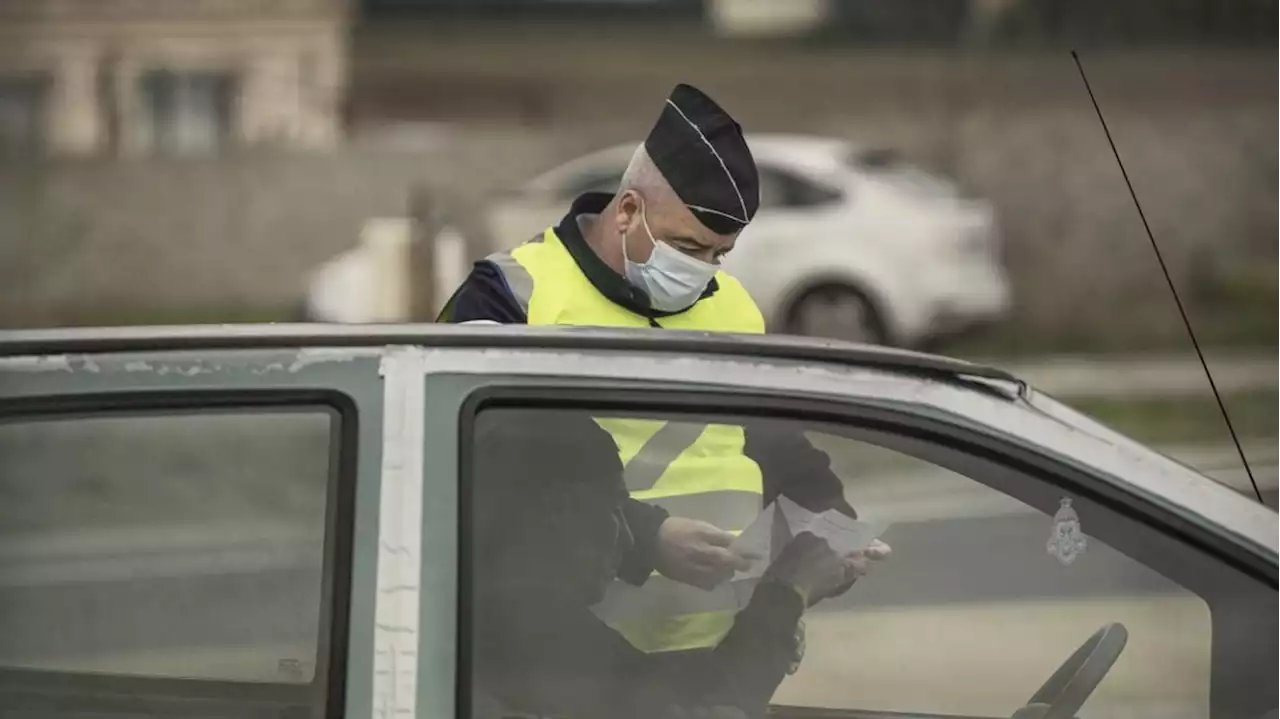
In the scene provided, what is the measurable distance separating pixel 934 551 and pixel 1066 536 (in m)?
0.19

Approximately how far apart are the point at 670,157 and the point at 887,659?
1.00 meters

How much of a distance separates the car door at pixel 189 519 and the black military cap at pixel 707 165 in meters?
0.89

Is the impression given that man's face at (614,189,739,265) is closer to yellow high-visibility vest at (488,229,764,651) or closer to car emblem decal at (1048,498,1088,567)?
yellow high-visibility vest at (488,229,764,651)

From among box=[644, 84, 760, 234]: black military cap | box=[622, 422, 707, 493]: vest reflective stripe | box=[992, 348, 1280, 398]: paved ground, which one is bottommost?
box=[622, 422, 707, 493]: vest reflective stripe

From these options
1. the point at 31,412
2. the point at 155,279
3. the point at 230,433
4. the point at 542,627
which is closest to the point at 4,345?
the point at 31,412

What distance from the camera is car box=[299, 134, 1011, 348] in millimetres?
9164

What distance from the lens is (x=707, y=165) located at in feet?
8.17

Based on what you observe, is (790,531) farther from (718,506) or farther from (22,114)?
(22,114)

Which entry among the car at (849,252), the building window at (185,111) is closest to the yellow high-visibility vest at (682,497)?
the car at (849,252)

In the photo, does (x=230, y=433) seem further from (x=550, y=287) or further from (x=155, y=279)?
(x=155, y=279)

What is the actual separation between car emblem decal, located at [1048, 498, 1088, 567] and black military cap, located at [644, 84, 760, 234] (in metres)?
0.90

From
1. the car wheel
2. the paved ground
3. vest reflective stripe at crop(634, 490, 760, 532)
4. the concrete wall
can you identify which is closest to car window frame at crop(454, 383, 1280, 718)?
vest reflective stripe at crop(634, 490, 760, 532)

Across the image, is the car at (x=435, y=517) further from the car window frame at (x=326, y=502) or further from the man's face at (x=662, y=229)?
the man's face at (x=662, y=229)

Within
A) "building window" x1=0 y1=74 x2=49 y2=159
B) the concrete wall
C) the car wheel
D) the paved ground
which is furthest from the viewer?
"building window" x1=0 y1=74 x2=49 y2=159
